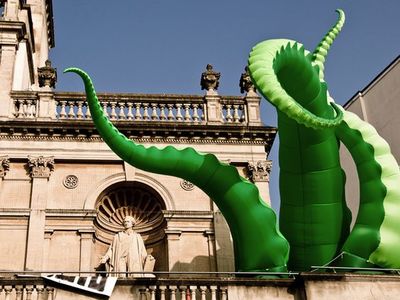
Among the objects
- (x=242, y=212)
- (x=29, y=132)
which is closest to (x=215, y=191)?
(x=242, y=212)

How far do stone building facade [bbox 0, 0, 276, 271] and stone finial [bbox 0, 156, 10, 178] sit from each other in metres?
0.03

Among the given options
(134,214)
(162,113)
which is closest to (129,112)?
(162,113)

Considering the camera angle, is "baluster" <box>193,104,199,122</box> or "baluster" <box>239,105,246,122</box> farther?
"baluster" <box>239,105,246,122</box>

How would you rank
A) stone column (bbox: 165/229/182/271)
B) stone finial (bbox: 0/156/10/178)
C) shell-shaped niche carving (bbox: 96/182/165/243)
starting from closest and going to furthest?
stone column (bbox: 165/229/182/271), stone finial (bbox: 0/156/10/178), shell-shaped niche carving (bbox: 96/182/165/243)

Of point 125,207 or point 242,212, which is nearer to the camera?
point 242,212

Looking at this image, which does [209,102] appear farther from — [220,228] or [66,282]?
[66,282]

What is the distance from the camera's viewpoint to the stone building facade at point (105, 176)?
1906cm

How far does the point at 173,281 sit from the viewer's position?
1255 centimetres

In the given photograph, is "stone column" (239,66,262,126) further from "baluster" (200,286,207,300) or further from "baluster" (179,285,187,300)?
"baluster" (179,285,187,300)

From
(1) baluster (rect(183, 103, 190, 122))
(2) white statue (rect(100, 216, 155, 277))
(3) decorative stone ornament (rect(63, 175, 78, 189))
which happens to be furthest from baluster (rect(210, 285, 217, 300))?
(1) baluster (rect(183, 103, 190, 122))

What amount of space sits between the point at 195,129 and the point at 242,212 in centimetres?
687

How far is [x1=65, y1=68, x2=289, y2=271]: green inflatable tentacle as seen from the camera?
14.2 metres

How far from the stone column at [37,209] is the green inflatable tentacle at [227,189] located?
218 inches

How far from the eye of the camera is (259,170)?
2058cm
